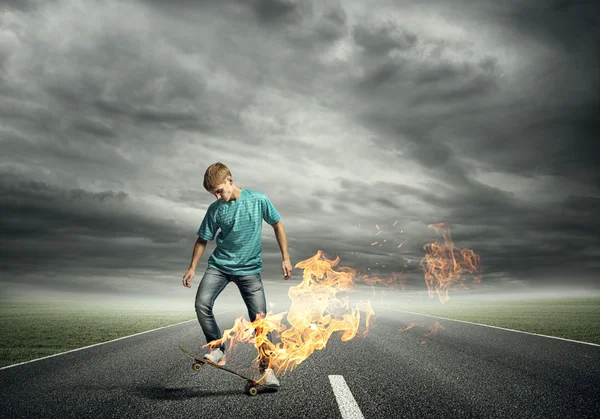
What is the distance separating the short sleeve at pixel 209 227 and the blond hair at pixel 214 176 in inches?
22.5

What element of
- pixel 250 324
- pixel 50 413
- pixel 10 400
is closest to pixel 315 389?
pixel 250 324

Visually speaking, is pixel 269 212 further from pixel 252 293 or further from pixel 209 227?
pixel 252 293

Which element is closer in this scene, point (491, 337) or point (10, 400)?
point (10, 400)

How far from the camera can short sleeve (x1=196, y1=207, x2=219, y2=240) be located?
215 inches

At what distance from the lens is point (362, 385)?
17.5 ft

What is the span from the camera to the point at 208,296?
5.26 metres

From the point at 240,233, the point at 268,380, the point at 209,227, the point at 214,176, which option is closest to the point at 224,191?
the point at 214,176

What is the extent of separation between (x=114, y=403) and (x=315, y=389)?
2258 mm

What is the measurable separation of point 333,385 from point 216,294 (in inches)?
74.0

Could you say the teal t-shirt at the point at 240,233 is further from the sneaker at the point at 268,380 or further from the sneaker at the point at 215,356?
the sneaker at the point at 268,380

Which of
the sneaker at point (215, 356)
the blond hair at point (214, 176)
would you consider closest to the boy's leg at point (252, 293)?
the sneaker at point (215, 356)

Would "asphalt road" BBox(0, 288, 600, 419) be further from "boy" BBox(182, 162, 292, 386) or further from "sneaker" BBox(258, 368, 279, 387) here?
"boy" BBox(182, 162, 292, 386)

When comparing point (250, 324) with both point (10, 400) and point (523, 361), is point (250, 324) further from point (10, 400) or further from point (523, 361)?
point (523, 361)

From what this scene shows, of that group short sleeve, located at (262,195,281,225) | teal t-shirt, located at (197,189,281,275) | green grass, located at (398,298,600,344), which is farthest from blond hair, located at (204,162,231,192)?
green grass, located at (398,298,600,344)
